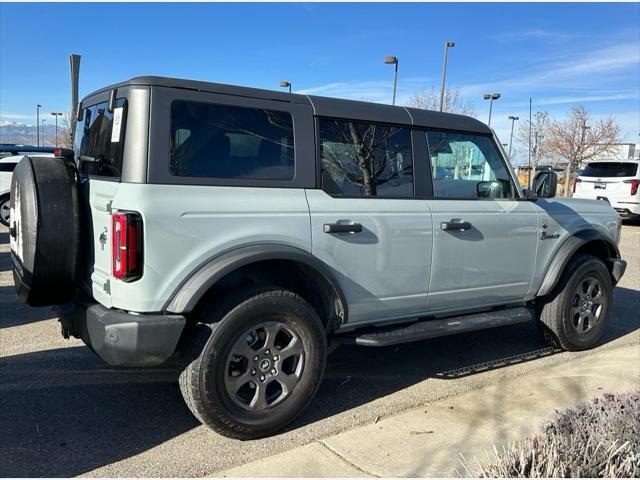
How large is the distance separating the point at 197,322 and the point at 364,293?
115 cm

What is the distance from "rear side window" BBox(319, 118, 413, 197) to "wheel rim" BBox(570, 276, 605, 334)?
2.19 m

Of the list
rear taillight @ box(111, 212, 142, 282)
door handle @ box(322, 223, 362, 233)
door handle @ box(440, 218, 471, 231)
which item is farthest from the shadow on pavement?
door handle @ box(440, 218, 471, 231)

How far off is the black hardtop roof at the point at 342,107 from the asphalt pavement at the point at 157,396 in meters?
1.99

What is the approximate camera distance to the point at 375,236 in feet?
12.2

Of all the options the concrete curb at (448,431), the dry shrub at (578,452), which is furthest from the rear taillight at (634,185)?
the dry shrub at (578,452)

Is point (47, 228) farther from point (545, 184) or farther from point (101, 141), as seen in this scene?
point (545, 184)

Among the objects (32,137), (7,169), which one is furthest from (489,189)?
(32,137)

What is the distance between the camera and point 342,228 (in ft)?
11.6

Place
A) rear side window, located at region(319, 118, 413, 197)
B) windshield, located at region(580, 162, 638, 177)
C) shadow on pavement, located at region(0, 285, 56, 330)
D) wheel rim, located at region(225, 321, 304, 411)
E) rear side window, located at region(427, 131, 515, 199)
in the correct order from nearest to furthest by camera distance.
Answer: wheel rim, located at region(225, 321, 304, 411) → rear side window, located at region(319, 118, 413, 197) → rear side window, located at region(427, 131, 515, 199) → shadow on pavement, located at region(0, 285, 56, 330) → windshield, located at region(580, 162, 638, 177)

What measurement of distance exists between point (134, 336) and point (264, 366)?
0.82 meters

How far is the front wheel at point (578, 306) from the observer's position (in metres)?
4.96

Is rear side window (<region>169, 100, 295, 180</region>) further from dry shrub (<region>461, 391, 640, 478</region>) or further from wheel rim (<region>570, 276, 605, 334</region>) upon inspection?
wheel rim (<region>570, 276, 605, 334</region>)

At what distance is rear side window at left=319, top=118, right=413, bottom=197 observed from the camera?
145 inches

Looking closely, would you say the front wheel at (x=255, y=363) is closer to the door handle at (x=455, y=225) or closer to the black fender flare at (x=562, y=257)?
the door handle at (x=455, y=225)
